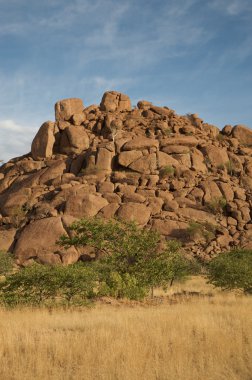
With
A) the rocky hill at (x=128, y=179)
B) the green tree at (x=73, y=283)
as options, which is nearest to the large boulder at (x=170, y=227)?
the rocky hill at (x=128, y=179)

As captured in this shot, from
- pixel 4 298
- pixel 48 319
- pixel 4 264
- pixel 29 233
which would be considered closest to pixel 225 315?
pixel 48 319

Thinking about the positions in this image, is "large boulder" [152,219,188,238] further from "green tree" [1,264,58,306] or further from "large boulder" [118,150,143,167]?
"green tree" [1,264,58,306]

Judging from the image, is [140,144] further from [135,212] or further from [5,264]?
[5,264]

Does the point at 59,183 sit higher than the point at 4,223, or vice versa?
the point at 59,183

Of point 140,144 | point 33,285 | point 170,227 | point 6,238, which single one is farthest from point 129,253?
point 140,144

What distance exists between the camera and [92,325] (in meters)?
10.4

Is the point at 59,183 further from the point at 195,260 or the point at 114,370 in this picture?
the point at 114,370

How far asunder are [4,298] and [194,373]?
9.85 metres

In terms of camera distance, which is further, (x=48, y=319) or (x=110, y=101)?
(x=110, y=101)

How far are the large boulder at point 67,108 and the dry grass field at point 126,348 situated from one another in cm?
5186

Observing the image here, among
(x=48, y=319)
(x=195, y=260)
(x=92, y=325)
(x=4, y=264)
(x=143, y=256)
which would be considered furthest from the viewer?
(x=195, y=260)

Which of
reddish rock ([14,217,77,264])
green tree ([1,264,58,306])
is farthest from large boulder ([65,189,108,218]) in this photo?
green tree ([1,264,58,306])

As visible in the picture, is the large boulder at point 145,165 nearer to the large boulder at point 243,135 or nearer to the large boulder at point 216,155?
the large boulder at point 216,155

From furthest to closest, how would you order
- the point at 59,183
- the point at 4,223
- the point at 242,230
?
the point at 59,183, the point at 4,223, the point at 242,230
